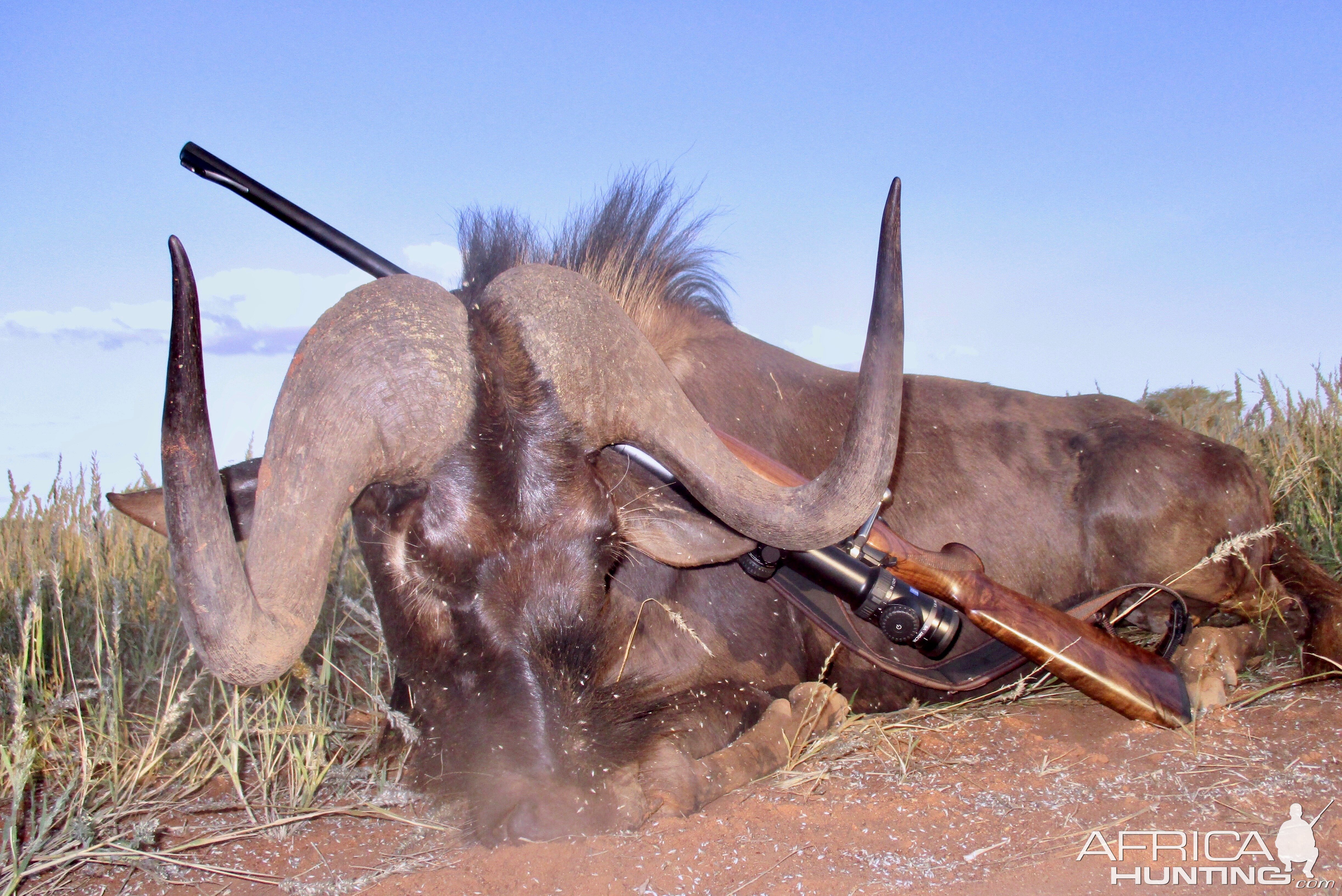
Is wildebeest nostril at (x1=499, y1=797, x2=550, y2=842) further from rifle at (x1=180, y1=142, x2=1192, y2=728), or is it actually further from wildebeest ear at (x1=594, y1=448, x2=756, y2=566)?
rifle at (x1=180, y1=142, x2=1192, y2=728)

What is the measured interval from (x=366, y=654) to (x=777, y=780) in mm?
2318

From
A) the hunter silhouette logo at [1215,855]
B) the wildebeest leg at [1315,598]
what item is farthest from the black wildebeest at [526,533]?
the wildebeest leg at [1315,598]

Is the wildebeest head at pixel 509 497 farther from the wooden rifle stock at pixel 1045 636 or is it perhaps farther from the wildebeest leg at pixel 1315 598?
the wildebeest leg at pixel 1315 598

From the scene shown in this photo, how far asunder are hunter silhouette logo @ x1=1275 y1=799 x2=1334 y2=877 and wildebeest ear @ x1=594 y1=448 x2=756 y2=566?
61.9 inches

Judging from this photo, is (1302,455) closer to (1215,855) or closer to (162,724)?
(1215,855)

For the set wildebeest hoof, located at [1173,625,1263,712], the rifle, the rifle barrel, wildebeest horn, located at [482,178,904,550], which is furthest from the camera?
the rifle barrel

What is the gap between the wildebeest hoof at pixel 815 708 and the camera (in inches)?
122

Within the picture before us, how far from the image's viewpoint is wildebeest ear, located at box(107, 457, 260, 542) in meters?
2.82

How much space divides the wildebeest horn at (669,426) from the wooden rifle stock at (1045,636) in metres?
0.39

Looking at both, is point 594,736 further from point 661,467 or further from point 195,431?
point 195,431

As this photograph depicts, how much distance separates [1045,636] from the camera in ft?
10.3

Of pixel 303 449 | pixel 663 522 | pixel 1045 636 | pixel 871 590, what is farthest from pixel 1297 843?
pixel 303 449

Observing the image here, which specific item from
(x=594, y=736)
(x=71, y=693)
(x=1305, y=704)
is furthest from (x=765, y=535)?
(x=71, y=693)

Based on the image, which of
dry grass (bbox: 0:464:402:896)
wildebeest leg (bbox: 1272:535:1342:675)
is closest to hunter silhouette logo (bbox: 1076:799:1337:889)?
wildebeest leg (bbox: 1272:535:1342:675)
